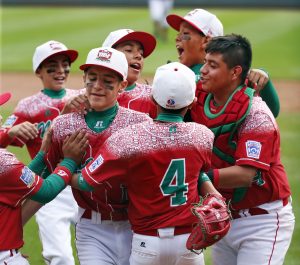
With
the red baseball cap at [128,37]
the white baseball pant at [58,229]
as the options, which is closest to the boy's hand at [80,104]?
the red baseball cap at [128,37]

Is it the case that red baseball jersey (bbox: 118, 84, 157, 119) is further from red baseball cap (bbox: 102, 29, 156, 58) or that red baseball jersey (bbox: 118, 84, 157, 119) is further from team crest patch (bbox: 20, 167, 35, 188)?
team crest patch (bbox: 20, 167, 35, 188)

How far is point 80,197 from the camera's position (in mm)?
5531

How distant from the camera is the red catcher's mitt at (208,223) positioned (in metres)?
4.77

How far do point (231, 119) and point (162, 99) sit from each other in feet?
2.27

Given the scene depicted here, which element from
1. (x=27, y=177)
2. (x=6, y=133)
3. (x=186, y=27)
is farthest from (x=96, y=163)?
(x=186, y=27)

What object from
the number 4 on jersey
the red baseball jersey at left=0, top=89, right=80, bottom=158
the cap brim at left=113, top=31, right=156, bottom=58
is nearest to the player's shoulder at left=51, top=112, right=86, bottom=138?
the number 4 on jersey

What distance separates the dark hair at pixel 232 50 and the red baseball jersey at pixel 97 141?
2.22ft

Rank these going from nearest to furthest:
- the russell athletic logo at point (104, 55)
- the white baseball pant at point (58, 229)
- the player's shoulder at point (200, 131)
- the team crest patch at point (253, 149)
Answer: the player's shoulder at point (200, 131) → the russell athletic logo at point (104, 55) → the team crest patch at point (253, 149) → the white baseball pant at point (58, 229)

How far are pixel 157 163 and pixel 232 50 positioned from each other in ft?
3.54

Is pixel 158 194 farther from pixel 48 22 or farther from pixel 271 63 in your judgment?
pixel 48 22

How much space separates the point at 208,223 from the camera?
4.77 m

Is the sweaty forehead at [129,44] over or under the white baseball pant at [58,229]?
over

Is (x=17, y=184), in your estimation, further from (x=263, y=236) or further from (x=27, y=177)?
(x=263, y=236)

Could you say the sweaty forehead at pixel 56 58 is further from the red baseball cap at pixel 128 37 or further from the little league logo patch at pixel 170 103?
the little league logo patch at pixel 170 103
